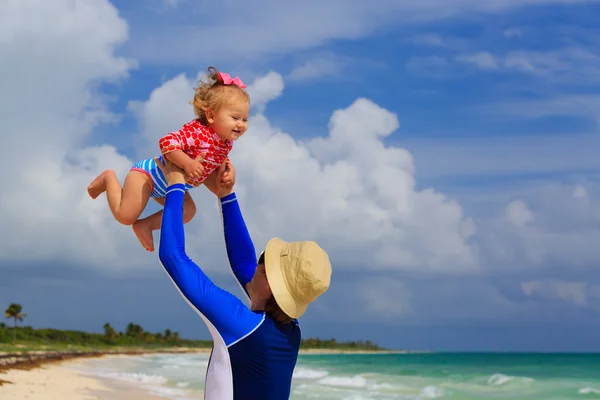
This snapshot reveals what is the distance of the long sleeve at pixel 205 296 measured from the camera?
3.22 metres

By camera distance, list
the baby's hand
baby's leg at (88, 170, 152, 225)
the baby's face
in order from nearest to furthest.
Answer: the baby's hand, the baby's face, baby's leg at (88, 170, 152, 225)

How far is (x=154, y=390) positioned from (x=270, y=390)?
59.4 feet

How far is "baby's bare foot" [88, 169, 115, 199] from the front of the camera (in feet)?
14.3

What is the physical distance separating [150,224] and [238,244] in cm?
68

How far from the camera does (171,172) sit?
3719mm

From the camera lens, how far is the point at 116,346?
213 ft

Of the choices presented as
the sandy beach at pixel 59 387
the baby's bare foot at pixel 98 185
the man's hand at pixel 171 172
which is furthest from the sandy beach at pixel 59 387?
the man's hand at pixel 171 172

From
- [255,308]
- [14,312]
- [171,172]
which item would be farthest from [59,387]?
[14,312]

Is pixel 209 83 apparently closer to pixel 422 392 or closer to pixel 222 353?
pixel 222 353

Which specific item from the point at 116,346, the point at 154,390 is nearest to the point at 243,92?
the point at 154,390

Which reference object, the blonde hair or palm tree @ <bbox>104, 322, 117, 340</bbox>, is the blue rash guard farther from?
palm tree @ <bbox>104, 322, 117, 340</bbox>

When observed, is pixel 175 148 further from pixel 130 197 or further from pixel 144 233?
pixel 144 233

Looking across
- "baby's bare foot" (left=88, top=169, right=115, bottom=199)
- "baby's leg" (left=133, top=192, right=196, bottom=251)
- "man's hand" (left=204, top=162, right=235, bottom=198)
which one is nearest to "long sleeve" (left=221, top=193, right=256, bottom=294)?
"man's hand" (left=204, top=162, right=235, bottom=198)

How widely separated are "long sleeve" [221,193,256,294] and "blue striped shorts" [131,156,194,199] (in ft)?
0.86
